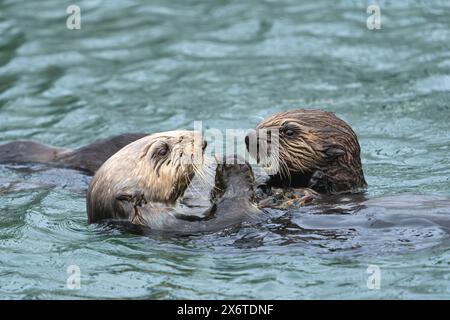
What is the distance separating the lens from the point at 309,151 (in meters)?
7.14

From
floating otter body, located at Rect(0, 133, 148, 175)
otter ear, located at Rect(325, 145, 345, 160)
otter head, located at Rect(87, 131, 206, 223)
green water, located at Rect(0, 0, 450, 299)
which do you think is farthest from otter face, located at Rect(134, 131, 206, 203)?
floating otter body, located at Rect(0, 133, 148, 175)

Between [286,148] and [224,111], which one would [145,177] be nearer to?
[286,148]

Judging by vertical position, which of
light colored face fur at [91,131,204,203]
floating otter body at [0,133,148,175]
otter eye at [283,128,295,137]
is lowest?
floating otter body at [0,133,148,175]

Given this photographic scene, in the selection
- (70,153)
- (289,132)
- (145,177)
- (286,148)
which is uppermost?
(289,132)

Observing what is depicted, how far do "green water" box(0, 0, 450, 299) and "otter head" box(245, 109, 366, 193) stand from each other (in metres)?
0.58

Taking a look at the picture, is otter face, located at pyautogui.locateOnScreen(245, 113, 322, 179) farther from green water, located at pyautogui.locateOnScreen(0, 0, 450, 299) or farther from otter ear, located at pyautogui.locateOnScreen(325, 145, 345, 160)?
green water, located at pyautogui.locateOnScreen(0, 0, 450, 299)

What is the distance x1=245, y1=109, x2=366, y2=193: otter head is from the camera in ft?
23.4

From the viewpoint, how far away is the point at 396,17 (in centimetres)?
1267

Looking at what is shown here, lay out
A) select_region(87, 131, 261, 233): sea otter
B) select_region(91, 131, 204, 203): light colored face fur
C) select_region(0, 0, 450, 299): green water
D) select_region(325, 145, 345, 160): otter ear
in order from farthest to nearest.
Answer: select_region(325, 145, 345, 160): otter ear
select_region(91, 131, 204, 203): light colored face fur
select_region(87, 131, 261, 233): sea otter
select_region(0, 0, 450, 299): green water

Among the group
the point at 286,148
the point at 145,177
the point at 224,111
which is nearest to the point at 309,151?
the point at 286,148

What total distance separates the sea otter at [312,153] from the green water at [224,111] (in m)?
0.58

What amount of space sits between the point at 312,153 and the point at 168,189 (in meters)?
1.12

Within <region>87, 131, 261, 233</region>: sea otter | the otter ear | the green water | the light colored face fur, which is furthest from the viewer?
the otter ear
